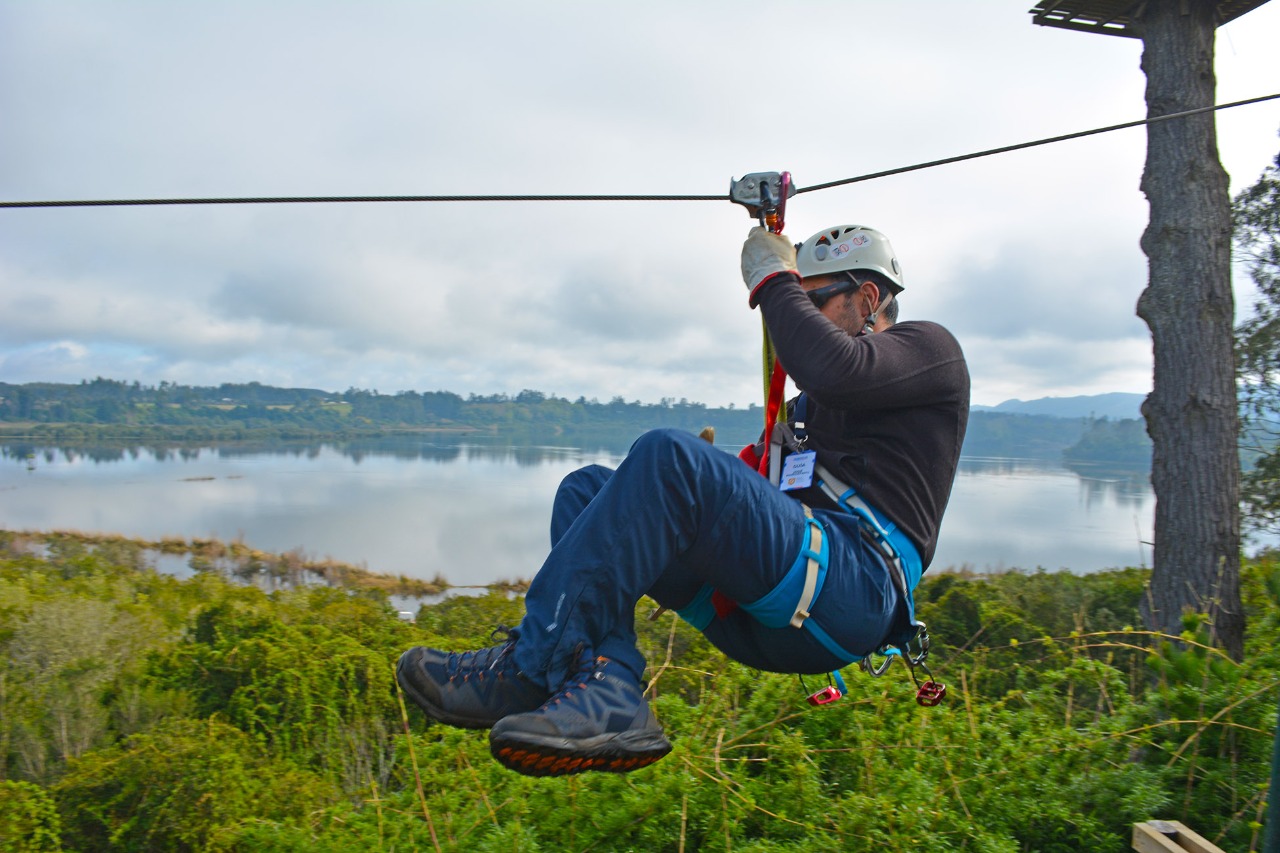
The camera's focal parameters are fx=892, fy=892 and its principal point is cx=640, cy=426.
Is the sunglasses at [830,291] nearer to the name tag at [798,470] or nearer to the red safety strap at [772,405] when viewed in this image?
the red safety strap at [772,405]

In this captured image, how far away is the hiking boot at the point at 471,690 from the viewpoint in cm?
195

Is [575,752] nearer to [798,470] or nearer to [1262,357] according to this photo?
[798,470]

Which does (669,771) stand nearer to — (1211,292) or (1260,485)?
(1211,292)

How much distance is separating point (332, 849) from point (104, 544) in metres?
32.1

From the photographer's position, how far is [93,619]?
9219 mm

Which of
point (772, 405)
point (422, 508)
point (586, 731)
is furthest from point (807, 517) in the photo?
point (422, 508)

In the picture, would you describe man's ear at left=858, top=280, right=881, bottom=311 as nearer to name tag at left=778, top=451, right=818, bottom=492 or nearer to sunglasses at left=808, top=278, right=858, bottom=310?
sunglasses at left=808, top=278, right=858, bottom=310

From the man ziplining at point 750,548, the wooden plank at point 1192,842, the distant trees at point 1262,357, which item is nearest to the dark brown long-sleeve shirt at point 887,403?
the man ziplining at point 750,548

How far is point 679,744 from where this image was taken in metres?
4.45

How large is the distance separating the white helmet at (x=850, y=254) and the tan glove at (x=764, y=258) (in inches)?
4.7

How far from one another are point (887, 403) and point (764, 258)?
0.49m

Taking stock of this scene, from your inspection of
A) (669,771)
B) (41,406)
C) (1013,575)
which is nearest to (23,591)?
(669,771)

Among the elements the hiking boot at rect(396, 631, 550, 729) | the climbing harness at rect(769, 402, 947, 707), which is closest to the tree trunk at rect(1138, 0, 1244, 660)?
the climbing harness at rect(769, 402, 947, 707)

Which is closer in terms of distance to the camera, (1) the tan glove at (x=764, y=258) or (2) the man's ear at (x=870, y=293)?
(1) the tan glove at (x=764, y=258)
